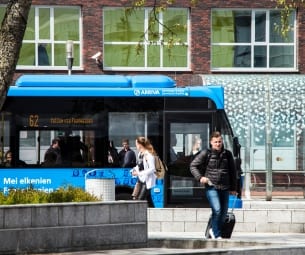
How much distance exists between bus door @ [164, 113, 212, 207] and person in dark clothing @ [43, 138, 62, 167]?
2272 millimetres

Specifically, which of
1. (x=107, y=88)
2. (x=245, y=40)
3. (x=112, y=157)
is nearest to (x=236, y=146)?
(x=112, y=157)

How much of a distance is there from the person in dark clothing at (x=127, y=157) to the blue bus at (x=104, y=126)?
0.10 metres

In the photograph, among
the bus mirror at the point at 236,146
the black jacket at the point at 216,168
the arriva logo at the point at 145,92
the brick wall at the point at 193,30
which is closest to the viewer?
the black jacket at the point at 216,168

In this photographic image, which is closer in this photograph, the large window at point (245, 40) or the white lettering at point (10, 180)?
the white lettering at point (10, 180)

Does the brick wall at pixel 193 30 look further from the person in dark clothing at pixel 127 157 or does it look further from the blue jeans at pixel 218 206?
the blue jeans at pixel 218 206

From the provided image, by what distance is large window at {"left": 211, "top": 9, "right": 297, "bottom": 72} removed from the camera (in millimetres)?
37031

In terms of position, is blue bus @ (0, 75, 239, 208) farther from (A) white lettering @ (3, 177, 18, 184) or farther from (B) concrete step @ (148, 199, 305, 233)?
(B) concrete step @ (148, 199, 305, 233)

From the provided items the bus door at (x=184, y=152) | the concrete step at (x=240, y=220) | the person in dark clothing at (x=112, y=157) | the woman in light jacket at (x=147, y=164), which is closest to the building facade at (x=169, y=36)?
the bus door at (x=184, y=152)

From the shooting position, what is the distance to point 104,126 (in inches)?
895

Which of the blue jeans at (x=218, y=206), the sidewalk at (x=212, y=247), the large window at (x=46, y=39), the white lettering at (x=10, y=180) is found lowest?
the sidewalk at (x=212, y=247)

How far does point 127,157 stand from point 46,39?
14350 millimetres

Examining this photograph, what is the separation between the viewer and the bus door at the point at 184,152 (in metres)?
22.7

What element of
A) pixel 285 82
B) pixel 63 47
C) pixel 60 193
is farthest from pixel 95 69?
pixel 60 193

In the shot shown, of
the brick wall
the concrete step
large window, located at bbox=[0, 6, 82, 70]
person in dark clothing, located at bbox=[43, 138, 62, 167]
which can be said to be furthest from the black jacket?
→ large window, located at bbox=[0, 6, 82, 70]
